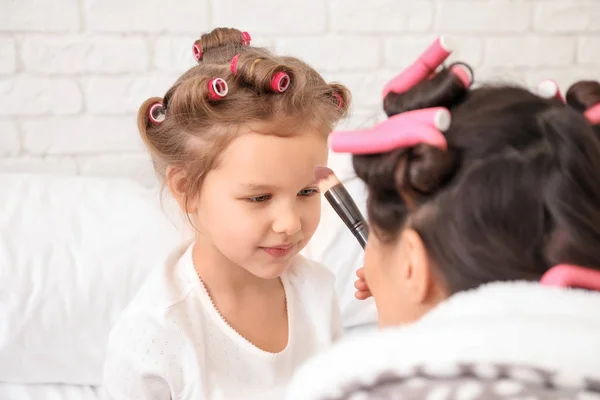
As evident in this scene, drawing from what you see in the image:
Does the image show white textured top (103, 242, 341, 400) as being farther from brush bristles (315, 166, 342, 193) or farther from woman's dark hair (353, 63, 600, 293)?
woman's dark hair (353, 63, 600, 293)

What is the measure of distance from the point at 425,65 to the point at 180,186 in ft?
1.16

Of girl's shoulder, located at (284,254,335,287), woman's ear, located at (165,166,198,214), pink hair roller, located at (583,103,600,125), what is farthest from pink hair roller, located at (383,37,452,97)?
girl's shoulder, located at (284,254,335,287)

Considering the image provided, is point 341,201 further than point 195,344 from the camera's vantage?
No

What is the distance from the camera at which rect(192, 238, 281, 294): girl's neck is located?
77cm

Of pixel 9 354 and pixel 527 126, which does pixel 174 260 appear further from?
pixel 527 126

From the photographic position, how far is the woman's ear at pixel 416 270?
17.8 inches

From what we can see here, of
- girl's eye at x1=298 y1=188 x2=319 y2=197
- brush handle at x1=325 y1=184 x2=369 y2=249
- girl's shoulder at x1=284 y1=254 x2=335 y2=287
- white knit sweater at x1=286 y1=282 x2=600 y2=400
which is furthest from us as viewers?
girl's shoulder at x1=284 y1=254 x2=335 y2=287

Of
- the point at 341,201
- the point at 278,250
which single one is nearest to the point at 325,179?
the point at 341,201

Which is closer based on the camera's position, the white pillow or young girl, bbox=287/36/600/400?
young girl, bbox=287/36/600/400

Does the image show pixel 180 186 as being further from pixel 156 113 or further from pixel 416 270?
pixel 416 270

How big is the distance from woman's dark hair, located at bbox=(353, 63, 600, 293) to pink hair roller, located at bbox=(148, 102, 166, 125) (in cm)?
37

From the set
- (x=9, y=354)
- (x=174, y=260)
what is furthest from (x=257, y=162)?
(x=9, y=354)

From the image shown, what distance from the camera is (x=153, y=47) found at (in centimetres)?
107

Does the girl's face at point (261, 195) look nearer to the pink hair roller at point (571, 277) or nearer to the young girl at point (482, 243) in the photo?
the young girl at point (482, 243)
